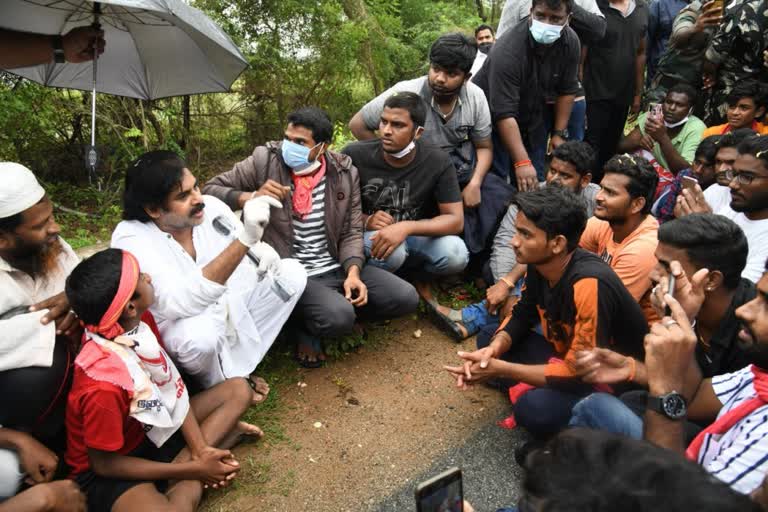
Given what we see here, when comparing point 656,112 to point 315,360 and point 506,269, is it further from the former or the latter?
point 315,360

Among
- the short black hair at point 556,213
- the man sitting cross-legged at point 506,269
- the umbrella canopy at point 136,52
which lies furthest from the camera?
the man sitting cross-legged at point 506,269

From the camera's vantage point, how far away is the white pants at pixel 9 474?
210 centimetres

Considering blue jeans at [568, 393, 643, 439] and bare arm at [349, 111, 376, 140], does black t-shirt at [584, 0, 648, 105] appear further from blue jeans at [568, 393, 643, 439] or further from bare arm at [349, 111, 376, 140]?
blue jeans at [568, 393, 643, 439]

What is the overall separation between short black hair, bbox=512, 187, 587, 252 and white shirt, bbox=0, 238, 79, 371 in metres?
2.20

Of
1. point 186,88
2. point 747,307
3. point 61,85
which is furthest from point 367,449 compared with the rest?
point 61,85

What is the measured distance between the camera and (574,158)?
3771 mm

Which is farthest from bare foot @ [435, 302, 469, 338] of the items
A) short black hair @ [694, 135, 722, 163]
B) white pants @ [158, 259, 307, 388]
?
short black hair @ [694, 135, 722, 163]

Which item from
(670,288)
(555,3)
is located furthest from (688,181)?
(670,288)

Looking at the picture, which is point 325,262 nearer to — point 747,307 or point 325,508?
point 325,508

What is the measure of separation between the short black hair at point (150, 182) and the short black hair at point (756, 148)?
3091mm

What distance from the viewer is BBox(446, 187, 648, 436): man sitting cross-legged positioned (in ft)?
8.18

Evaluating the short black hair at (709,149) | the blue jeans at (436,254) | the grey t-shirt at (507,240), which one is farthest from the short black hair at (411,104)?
the short black hair at (709,149)

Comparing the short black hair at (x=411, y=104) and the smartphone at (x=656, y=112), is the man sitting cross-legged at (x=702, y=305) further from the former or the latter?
the smartphone at (x=656, y=112)

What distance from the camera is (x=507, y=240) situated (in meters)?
3.97
